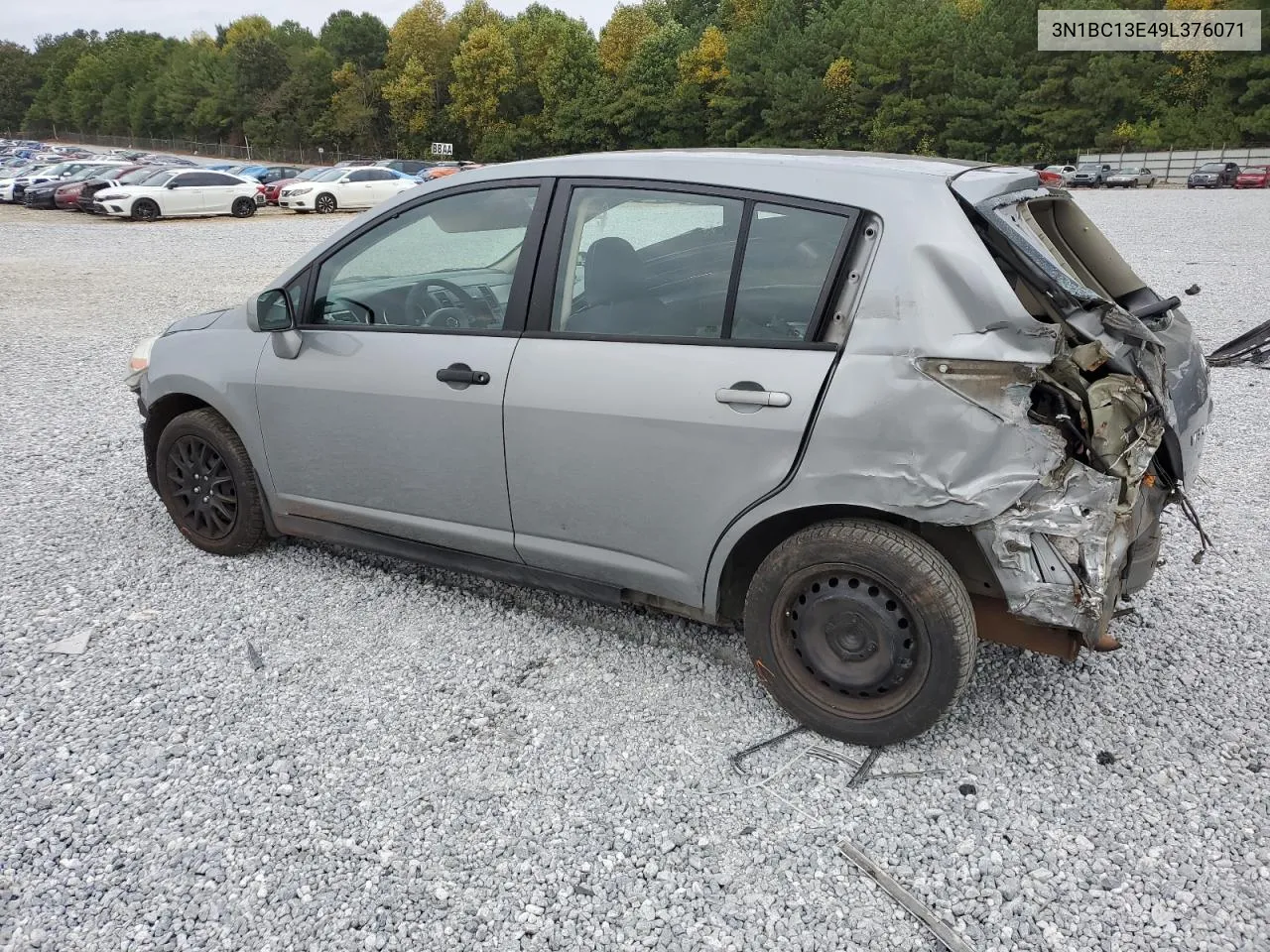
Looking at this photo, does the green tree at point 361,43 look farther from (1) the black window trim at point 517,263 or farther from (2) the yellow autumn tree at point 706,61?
(1) the black window trim at point 517,263

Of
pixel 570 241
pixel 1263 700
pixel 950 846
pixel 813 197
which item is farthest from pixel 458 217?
pixel 1263 700

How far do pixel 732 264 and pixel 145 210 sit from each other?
27989 mm

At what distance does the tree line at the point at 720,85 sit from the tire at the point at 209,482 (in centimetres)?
6162

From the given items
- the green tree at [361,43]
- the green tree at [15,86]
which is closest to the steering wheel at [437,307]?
the green tree at [361,43]

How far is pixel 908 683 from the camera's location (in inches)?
115

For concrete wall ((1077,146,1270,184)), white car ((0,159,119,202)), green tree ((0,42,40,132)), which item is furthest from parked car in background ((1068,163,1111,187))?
green tree ((0,42,40,132))

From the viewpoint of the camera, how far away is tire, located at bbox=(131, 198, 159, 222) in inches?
1033

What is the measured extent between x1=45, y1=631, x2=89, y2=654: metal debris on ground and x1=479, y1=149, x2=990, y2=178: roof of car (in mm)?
2475

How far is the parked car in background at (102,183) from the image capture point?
1075 inches

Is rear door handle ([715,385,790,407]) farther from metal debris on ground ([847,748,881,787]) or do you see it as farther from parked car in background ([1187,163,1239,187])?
parked car in background ([1187,163,1239,187])

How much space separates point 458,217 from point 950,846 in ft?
9.01

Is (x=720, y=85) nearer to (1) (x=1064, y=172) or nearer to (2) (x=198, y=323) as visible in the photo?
(1) (x=1064, y=172)

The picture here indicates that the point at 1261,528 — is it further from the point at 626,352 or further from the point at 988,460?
the point at 626,352

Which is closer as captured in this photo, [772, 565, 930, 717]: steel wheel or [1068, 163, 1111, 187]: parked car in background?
[772, 565, 930, 717]: steel wheel
